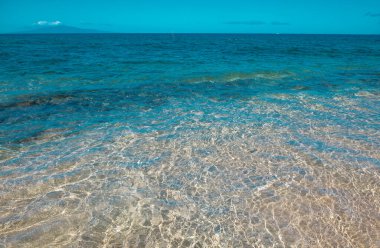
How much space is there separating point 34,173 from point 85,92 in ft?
25.1

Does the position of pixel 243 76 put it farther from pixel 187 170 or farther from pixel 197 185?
pixel 197 185

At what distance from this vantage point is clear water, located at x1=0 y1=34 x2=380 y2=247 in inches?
165

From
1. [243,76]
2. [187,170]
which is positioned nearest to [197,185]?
[187,170]

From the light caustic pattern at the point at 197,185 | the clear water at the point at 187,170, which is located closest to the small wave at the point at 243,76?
the clear water at the point at 187,170

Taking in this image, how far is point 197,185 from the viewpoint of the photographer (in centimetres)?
542

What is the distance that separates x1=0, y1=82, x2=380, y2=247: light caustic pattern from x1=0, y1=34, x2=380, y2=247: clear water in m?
0.02

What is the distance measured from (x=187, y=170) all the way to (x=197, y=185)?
0.63 m

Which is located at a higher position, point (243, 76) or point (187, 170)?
point (243, 76)

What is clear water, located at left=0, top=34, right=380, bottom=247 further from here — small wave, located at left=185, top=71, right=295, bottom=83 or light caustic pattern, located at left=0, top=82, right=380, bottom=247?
small wave, located at left=185, top=71, right=295, bottom=83

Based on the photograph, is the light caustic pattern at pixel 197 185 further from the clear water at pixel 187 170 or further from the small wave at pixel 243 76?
the small wave at pixel 243 76

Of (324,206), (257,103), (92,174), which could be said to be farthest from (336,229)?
(257,103)

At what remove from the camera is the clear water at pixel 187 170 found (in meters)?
4.20

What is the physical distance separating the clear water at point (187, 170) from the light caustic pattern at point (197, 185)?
24mm

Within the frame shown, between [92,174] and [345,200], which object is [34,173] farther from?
[345,200]
